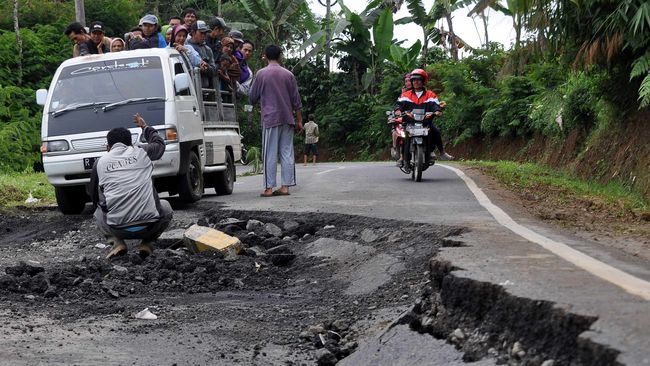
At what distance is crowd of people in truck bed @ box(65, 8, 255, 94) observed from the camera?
1305 cm

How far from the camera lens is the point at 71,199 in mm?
11758

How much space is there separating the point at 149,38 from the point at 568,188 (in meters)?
6.70

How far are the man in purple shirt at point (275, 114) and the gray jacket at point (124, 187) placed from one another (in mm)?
3709

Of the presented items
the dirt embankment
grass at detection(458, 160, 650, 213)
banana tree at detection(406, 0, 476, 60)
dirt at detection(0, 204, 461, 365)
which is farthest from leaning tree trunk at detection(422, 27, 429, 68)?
dirt at detection(0, 204, 461, 365)

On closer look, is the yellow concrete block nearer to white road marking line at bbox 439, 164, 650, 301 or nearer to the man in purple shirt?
white road marking line at bbox 439, 164, 650, 301

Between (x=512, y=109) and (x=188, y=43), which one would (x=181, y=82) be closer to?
(x=188, y=43)

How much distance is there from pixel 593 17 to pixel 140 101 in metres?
6.56

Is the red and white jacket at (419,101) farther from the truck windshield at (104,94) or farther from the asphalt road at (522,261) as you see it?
the truck windshield at (104,94)

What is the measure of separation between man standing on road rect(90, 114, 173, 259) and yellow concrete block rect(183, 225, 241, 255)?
37 centimetres

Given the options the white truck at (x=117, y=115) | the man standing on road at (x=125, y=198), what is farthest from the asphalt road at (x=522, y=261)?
the man standing on road at (x=125, y=198)

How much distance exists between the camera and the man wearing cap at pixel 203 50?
13.4 metres

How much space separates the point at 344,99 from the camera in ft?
133

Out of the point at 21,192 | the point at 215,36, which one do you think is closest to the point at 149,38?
the point at 215,36

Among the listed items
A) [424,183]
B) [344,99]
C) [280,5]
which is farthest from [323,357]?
[344,99]
